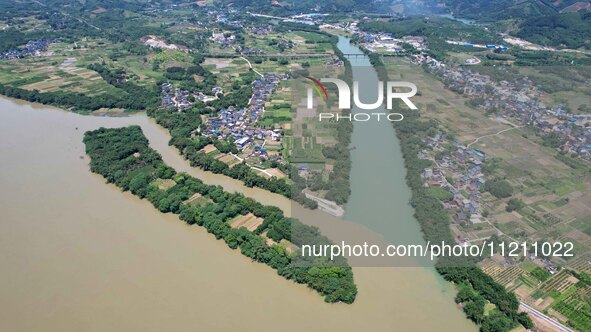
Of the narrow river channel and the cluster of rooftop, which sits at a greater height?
the cluster of rooftop

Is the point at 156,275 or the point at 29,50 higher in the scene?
the point at 29,50

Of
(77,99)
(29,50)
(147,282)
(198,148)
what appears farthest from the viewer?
(29,50)

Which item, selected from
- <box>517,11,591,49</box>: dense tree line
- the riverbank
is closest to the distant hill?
<box>517,11,591,49</box>: dense tree line

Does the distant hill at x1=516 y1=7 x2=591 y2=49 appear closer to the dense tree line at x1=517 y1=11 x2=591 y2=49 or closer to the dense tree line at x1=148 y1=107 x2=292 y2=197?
the dense tree line at x1=517 y1=11 x2=591 y2=49

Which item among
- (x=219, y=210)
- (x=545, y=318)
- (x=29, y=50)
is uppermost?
(x=29, y=50)

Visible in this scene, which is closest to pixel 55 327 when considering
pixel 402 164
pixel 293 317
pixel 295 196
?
pixel 293 317

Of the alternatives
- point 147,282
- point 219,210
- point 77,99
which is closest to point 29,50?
point 77,99

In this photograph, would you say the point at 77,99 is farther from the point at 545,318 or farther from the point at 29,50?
the point at 545,318
